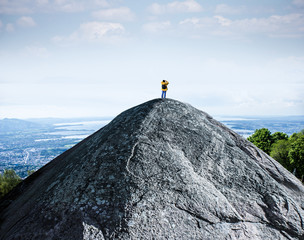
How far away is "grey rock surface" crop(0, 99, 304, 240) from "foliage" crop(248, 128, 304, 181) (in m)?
34.8

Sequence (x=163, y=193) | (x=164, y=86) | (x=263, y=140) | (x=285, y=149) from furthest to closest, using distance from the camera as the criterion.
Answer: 1. (x=263, y=140)
2. (x=285, y=149)
3. (x=164, y=86)
4. (x=163, y=193)

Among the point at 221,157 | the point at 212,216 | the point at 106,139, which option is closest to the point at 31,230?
the point at 106,139

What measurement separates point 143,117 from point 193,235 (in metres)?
4.58

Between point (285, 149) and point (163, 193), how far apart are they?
43.4 m

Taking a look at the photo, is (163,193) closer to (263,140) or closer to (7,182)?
(7,182)

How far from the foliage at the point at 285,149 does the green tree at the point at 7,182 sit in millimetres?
45202

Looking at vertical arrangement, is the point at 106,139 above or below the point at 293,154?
above

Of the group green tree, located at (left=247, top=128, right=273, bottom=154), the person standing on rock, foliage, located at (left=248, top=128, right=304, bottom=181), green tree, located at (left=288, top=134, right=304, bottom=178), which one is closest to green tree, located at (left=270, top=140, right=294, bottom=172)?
foliage, located at (left=248, top=128, right=304, bottom=181)

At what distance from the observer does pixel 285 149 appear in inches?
1615

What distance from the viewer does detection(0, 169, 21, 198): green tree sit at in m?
30.7

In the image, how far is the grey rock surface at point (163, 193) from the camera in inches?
212

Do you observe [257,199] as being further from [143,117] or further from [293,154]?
[293,154]

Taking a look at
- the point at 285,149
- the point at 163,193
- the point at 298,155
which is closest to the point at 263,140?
the point at 285,149

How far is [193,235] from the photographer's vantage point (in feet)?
17.3
